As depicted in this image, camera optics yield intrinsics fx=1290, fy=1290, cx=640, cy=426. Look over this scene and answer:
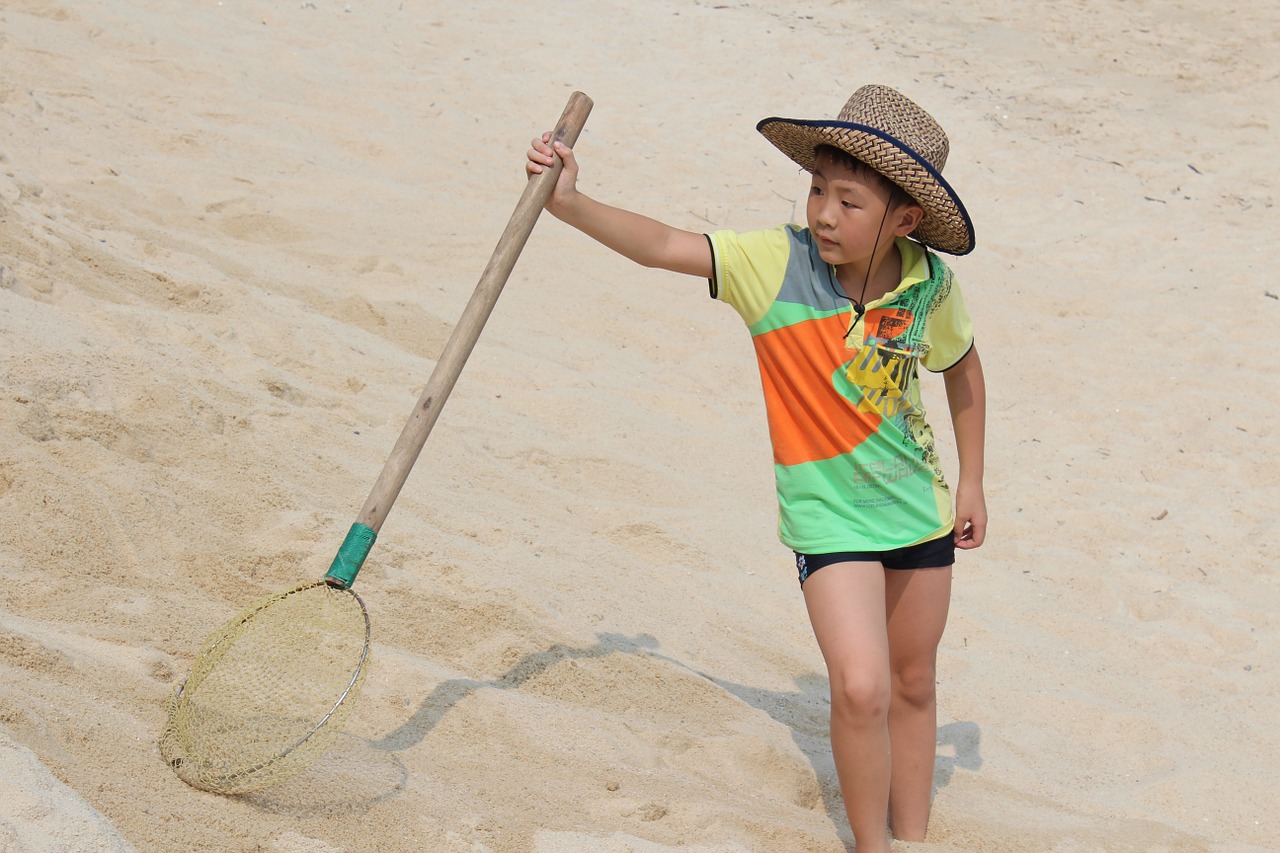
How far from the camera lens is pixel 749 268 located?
274 centimetres

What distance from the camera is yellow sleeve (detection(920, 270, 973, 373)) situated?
282 cm

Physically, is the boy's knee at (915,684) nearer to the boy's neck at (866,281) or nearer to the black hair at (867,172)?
the boy's neck at (866,281)

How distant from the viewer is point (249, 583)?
3.30 meters

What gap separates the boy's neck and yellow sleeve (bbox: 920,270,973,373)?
114 millimetres

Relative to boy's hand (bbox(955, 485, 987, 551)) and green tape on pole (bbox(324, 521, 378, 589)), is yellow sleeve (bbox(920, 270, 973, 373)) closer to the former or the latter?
boy's hand (bbox(955, 485, 987, 551))

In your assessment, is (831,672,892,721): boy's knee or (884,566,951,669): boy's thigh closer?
(831,672,892,721): boy's knee

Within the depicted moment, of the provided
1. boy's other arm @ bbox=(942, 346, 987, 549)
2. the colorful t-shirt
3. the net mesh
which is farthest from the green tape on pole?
boy's other arm @ bbox=(942, 346, 987, 549)

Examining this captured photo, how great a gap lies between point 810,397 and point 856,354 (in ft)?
0.44

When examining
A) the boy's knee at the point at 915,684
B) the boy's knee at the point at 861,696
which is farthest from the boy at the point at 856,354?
the boy's knee at the point at 915,684

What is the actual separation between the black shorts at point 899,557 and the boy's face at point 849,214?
62 cm

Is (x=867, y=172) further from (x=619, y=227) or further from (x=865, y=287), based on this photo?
(x=619, y=227)

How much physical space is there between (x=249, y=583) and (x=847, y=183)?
1.81m

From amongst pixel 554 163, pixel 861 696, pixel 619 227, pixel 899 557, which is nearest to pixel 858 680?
pixel 861 696

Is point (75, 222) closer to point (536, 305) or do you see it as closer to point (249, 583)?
point (536, 305)
